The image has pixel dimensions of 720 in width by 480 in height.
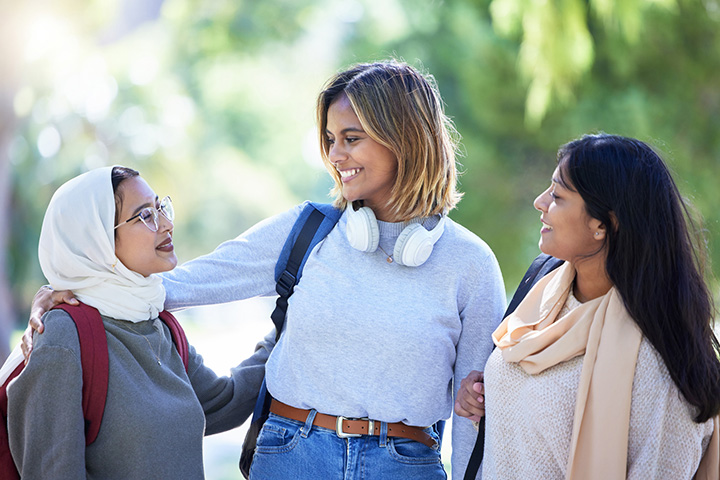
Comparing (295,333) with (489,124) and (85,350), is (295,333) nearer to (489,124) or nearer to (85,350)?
(85,350)

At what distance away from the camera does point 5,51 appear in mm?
4598

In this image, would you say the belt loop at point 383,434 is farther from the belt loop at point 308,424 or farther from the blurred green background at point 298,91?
the blurred green background at point 298,91

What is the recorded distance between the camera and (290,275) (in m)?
2.15

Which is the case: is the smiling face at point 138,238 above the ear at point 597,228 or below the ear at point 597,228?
below

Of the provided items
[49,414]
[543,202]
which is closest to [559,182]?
[543,202]

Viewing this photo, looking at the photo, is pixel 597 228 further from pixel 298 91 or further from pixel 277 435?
pixel 298 91

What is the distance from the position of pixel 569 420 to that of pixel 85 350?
3.85ft

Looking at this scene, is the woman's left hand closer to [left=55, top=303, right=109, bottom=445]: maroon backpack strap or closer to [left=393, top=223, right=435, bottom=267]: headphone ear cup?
[left=393, top=223, right=435, bottom=267]: headphone ear cup

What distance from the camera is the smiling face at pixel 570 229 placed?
5.75 ft

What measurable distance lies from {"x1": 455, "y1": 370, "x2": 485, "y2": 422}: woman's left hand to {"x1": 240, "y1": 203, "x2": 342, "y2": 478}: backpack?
1.88 ft

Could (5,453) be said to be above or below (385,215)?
below

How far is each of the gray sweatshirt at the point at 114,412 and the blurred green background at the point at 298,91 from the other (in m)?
0.90

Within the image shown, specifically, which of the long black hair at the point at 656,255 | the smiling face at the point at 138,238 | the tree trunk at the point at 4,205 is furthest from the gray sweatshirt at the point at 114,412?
the tree trunk at the point at 4,205

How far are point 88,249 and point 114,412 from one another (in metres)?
0.42
